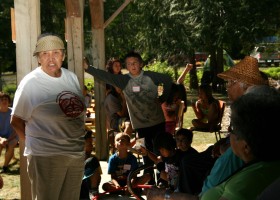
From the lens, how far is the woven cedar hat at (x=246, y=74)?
3.42 m

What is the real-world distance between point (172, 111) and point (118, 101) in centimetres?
→ 79

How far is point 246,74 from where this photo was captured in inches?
138

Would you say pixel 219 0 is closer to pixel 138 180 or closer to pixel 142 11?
pixel 142 11

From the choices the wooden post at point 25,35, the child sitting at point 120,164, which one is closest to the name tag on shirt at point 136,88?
the child sitting at point 120,164

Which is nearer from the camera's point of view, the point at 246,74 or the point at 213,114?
the point at 246,74

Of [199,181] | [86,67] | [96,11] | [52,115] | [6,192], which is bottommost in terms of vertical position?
[6,192]

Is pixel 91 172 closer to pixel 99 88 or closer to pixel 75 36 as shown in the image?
pixel 75 36

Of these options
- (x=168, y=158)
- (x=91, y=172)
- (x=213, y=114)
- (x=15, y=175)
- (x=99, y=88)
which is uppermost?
(x=99, y=88)

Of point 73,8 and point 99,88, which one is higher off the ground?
point 73,8

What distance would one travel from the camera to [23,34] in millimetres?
4145

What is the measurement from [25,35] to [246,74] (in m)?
1.81

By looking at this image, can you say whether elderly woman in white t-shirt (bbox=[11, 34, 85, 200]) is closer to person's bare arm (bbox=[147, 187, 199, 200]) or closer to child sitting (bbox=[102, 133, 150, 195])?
person's bare arm (bbox=[147, 187, 199, 200])

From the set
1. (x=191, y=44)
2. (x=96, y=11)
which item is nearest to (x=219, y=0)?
(x=191, y=44)

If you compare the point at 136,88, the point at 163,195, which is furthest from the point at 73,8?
the point at 163,195
